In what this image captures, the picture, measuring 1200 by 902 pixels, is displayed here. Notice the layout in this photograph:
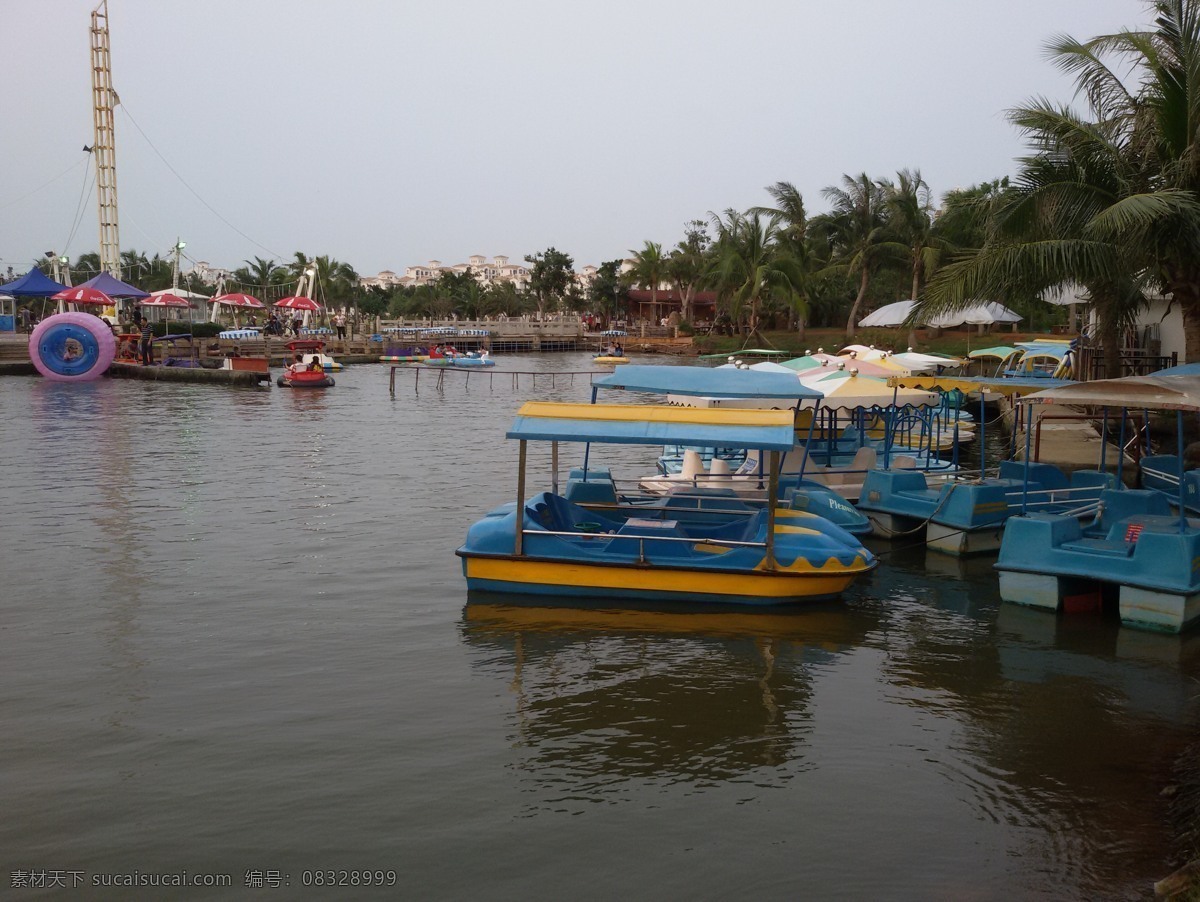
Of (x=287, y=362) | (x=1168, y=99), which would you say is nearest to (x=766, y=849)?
(x=1168, y=99)

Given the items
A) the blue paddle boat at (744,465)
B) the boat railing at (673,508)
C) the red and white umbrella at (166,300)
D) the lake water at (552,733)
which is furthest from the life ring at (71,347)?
the boat railing at (673,508)

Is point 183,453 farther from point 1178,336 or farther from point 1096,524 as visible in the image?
point 1178,336

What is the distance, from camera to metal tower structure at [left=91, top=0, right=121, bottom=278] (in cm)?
6028

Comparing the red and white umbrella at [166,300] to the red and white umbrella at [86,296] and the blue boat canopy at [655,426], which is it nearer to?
the red and white umbrella at [86,296]

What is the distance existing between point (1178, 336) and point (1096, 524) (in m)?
15.0

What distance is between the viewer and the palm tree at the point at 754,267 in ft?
201

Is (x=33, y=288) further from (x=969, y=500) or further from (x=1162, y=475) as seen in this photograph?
(x=1162, y=475)

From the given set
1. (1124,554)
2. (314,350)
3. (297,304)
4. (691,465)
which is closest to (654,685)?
(1124,554)

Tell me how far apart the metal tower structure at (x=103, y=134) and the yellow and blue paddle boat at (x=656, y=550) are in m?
56.2

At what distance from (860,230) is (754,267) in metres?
7.74

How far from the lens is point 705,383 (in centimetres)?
1600

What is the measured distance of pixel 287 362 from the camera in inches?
2507

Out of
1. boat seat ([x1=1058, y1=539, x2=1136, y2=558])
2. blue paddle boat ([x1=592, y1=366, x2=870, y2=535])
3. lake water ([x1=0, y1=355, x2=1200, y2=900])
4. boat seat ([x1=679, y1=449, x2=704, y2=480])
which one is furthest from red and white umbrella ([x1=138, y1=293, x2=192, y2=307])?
boat seat ([x1=1058, y1=539, x2=1136, y2=558])

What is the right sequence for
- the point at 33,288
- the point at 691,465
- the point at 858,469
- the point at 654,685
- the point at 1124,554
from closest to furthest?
1. the point at 654,685
2. the point at 1124,554
3. the point at 691,465
4. the point at 858,469
5. the point at 33,288
